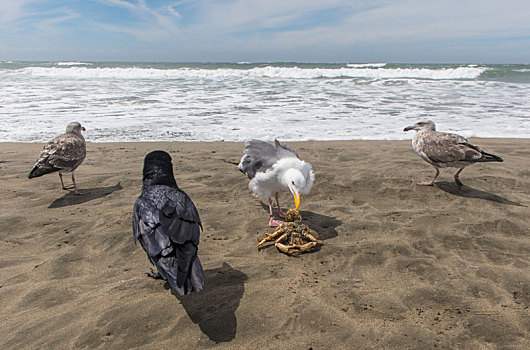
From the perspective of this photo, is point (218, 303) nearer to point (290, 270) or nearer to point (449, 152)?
point (290, 270)

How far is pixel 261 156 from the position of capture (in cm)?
466

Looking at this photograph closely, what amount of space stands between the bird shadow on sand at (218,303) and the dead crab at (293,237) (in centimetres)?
59

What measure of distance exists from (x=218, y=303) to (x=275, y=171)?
6.06 feet

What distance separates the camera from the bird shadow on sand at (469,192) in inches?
202

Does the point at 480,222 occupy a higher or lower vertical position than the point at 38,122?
lower

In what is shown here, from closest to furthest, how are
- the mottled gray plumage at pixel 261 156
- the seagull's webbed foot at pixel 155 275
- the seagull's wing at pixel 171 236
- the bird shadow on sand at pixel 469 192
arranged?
the seagull's wing at pixel 171 236, the seagull's webbed foot at pixel 155 275, the mottled gray plumage at pixel 261 156, the bird shadow on sand at pixel 469 192

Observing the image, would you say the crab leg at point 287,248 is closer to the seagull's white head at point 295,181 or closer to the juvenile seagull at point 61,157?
the seagull's white head at point 295,181

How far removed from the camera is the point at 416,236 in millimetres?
4055

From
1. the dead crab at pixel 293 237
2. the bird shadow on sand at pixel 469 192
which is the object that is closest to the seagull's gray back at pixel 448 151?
the bird shadow on sand at pixel 469 192

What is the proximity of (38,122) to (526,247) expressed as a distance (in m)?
13.1

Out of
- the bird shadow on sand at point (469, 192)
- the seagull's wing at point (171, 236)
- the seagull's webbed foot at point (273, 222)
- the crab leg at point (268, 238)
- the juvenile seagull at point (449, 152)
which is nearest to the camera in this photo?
the seagull's wing at point (171, 236)

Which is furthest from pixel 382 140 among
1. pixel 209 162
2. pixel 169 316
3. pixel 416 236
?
pixel 169 316

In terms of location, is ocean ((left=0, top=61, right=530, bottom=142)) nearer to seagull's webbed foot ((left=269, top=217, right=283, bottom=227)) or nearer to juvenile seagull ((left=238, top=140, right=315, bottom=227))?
juvenile seagull ((left=238, top=140, right=315, bottom=227))

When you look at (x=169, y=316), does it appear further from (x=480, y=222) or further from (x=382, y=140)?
(x=382, y=140)
